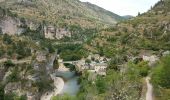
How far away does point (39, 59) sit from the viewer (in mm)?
140125

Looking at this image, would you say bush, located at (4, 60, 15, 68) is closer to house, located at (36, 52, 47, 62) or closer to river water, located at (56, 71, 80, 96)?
house, located at (36, 52, 47, 62)

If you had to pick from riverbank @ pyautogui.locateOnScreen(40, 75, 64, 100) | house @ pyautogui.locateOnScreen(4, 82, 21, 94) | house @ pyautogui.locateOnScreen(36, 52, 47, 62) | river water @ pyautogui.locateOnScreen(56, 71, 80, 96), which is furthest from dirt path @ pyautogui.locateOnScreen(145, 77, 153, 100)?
house @ pyautogui.locateOnScreen(36, 52, 47, 62)

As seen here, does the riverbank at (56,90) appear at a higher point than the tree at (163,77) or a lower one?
lower

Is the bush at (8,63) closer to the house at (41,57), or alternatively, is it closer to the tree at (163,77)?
the house at (41,57)

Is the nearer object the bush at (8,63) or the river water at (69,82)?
the bush at (8,63)

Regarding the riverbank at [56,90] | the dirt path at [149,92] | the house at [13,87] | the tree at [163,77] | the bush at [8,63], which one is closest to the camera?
the dirt path at [149,92]

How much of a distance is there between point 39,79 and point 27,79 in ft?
25.6

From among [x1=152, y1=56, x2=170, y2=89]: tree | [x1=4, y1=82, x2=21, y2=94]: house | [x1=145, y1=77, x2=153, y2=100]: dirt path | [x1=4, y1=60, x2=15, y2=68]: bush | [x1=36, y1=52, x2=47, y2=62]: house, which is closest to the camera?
[x1=145, y1=77, x2=153, y2=100]: dirt path

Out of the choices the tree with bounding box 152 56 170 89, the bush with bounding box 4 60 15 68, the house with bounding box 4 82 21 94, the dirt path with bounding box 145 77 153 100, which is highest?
the tree with bounding box 152 56 170 89

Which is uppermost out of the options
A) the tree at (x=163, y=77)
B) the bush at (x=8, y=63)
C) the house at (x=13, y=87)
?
the tree at (x=163, y=77)

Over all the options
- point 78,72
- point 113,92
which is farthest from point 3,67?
point 113,92

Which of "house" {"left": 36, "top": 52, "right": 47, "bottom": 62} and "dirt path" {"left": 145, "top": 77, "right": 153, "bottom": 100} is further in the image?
"house" {"left": 36, "top": 52, "right": 47, "bottom": 62}

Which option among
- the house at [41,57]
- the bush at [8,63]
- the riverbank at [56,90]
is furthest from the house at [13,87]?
the house at [41,57]

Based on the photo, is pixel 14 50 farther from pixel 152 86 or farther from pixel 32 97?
pixel 152 86
